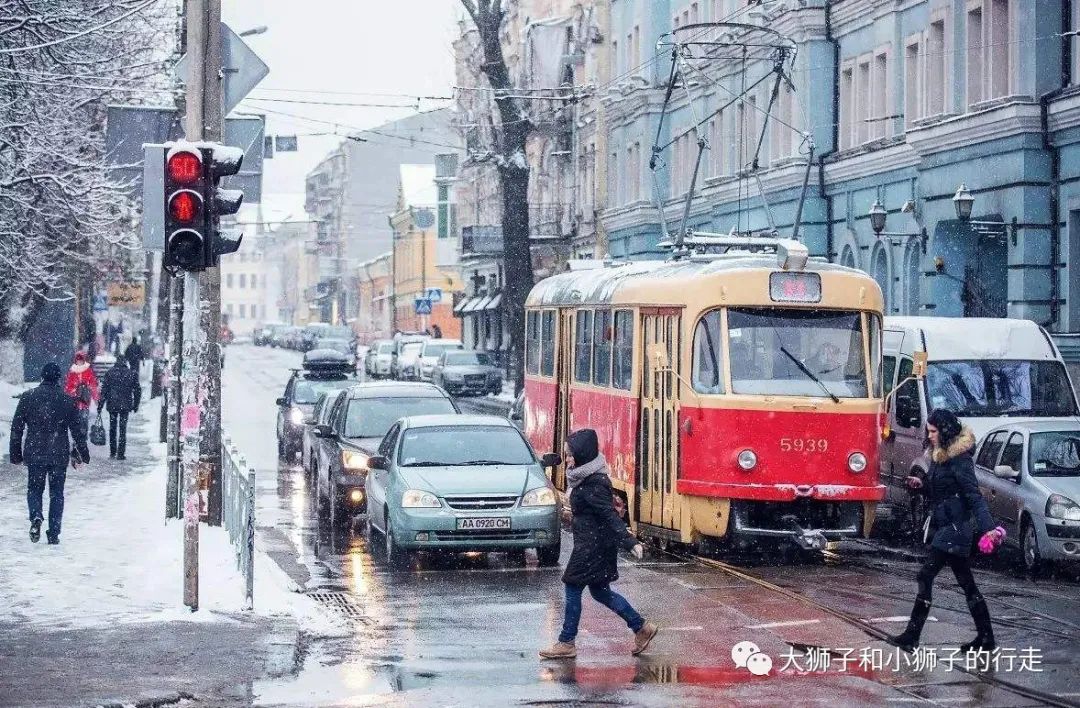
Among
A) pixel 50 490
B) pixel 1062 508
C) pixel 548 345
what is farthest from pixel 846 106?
pixel 50 490

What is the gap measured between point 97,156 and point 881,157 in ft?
49.6

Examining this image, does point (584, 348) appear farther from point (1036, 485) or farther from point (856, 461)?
point (1036, 485)

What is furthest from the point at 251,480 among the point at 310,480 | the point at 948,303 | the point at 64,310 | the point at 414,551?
the point at 64,310

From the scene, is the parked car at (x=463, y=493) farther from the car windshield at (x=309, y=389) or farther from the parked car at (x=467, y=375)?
the parked car at (x=467, y=375)

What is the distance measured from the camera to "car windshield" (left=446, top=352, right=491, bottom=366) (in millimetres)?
61531

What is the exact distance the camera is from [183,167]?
525 inches

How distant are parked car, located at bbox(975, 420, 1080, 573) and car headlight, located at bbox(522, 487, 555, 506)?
431cm

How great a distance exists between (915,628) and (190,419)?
17.5ft

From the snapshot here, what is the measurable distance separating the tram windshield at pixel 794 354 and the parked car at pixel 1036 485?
5.64ft

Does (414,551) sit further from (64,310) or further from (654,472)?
Result: (64,310)

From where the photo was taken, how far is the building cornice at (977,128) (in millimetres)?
30000

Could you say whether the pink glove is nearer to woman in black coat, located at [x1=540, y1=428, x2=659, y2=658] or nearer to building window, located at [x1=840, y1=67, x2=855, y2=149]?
woman in black coat, located at [x1=540, y1=428, x2=659, y2=658]

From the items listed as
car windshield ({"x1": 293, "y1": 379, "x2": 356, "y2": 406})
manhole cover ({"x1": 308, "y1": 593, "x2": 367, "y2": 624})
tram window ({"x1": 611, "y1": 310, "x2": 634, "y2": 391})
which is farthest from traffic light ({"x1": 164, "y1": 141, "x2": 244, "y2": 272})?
car windshield ({"x1": 293, "y1": 379, "x2": 356, "y2": 406})

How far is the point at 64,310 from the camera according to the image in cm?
5566
